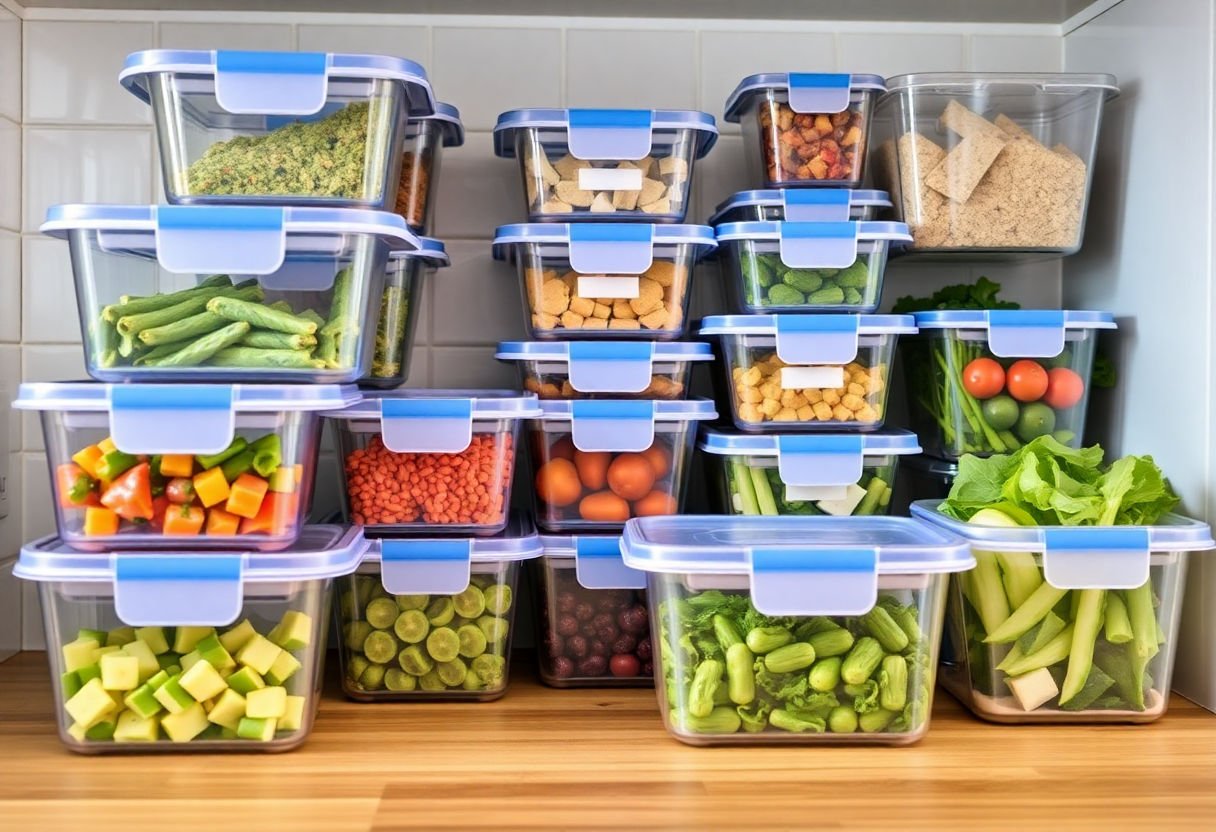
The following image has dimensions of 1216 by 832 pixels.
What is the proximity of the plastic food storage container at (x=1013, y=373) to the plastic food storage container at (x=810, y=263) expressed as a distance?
97 millimetres

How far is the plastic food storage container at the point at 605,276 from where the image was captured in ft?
4.35

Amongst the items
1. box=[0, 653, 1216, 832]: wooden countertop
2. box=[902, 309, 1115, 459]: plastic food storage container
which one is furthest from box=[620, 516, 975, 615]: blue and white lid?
box=[902, 309, 1115, 459]: plastic food storage container

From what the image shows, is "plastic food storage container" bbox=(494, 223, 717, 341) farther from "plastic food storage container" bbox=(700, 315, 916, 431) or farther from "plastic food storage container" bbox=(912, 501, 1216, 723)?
"plastic food storage container" bbox=(912, 501, 1216, 723)

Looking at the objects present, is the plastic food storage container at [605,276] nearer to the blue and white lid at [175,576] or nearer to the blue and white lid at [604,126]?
the blue and white lid at [604,126]

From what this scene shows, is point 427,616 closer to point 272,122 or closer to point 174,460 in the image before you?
point 174,460

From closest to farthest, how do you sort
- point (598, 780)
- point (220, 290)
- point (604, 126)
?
point (598, 780) < point (220, 290) < point (604, 126)

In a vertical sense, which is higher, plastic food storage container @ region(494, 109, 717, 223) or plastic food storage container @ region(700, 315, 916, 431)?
plastic food storage container @ region(494, 109, 717, 223)

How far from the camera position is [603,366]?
1.34 meters

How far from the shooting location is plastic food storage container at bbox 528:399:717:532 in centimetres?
133

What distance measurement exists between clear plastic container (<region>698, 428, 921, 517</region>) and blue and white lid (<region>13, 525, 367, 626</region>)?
506mm

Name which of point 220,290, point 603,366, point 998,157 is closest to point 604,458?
point 603,366

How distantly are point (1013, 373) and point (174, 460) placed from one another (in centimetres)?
94

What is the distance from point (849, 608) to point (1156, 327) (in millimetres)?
560

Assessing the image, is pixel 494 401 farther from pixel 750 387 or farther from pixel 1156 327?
pixel 1156 327
